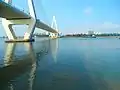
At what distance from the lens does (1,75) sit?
11.4 meters

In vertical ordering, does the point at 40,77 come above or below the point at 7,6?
below

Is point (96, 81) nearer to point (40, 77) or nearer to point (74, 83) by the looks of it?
point (74, 83)

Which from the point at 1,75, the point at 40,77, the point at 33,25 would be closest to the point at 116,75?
the point at 40,77

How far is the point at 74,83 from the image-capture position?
952cm

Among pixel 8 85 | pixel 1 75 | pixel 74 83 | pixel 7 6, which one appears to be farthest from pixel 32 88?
pixel 7 6

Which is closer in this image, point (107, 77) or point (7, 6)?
point (107, 77)

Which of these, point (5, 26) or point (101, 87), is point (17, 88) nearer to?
point (101, 87)

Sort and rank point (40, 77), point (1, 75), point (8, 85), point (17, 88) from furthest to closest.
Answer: point (1, 75), point (40, 77), point (8, 85), point (17, 88)

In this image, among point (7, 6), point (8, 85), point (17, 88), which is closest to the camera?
point (17, 88)

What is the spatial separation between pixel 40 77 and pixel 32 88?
2.17m

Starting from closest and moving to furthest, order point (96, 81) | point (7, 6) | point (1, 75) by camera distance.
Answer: point (96, 81) → point (1, 75) → point (7, 6)

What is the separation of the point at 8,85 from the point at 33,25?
148 ft

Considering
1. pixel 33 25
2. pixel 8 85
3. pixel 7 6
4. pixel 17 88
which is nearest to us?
pixel 17 88

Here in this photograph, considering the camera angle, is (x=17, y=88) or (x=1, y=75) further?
(x=1, y=75)
